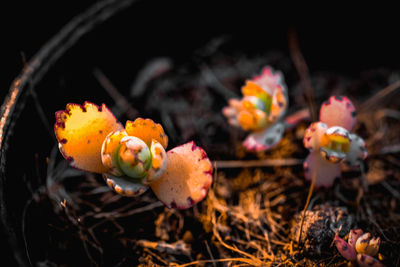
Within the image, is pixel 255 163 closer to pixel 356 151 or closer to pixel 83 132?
pixel 356 151

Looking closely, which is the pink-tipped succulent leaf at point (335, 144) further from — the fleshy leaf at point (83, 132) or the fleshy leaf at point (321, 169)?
the fleshy leaf at point (83, 132)

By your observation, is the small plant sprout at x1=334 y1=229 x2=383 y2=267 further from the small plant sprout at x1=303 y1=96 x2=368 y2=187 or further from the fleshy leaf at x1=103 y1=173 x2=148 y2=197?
the fleshy leaf at x1=103 y1=173 x2=148 y2=197

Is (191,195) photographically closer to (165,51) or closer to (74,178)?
(74,178)

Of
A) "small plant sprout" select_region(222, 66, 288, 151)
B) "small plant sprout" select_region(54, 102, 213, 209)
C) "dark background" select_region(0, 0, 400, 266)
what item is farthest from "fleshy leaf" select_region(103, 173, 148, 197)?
"dark background" select_region(0, 0, 400, 266)

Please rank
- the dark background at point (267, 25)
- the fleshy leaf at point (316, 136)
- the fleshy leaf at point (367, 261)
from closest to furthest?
the fleshy leaf at point (367, 261) → the fleshy leaf at point (316, 136) → the dark background at point (267, 25)

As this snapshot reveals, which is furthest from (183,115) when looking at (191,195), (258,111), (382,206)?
(382,206)

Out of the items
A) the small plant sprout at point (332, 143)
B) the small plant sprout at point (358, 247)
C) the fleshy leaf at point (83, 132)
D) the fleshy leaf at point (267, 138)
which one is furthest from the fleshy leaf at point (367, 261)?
the fleshy leaf at point (83, 132)
